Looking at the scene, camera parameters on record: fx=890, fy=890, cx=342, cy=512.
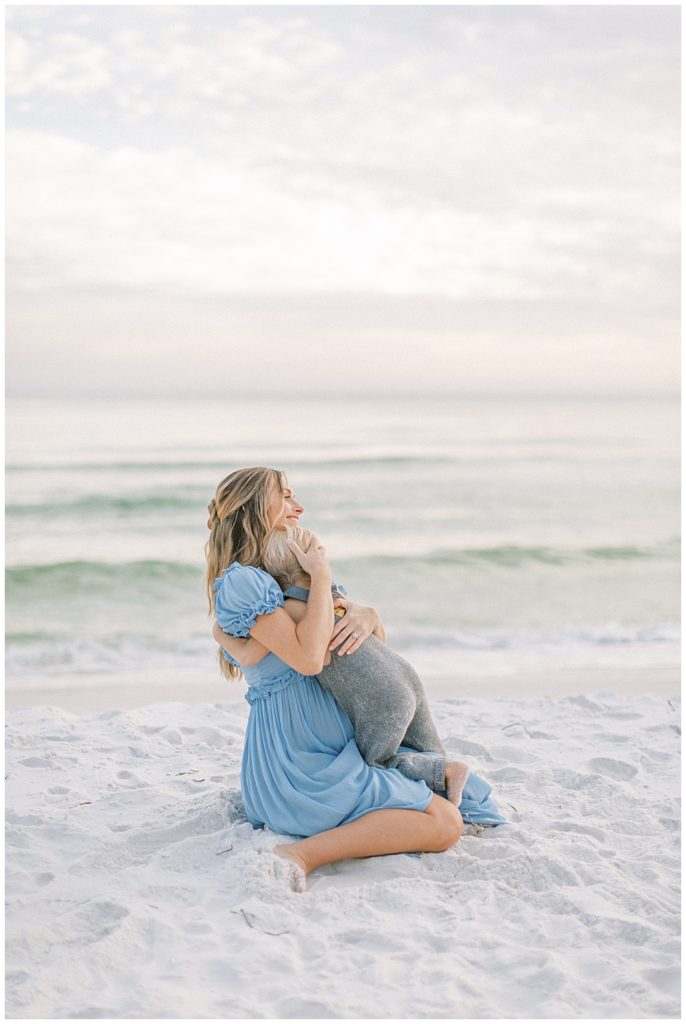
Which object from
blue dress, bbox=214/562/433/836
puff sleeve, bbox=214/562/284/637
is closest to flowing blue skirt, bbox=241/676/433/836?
blue dress, bbox=214/562/433/836

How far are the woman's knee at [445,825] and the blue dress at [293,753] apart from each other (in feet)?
0.15

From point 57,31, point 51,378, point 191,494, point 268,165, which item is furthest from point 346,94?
point 51,378

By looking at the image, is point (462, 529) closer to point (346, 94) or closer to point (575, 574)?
point (575, 574)

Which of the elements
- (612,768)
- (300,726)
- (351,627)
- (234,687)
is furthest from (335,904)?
(234,687)

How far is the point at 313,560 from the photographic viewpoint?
3.12 m

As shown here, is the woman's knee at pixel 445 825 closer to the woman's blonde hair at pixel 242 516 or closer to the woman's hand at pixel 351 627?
the woman's hand at pixel 351 627

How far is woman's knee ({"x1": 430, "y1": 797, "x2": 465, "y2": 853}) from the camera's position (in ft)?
10.1

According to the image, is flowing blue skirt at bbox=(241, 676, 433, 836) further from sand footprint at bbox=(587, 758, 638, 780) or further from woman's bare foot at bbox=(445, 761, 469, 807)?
sand footprint at bbox=(587, 758, 638, 780)

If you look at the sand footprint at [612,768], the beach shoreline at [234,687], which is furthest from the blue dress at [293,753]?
the beach shoreline at [234,687]

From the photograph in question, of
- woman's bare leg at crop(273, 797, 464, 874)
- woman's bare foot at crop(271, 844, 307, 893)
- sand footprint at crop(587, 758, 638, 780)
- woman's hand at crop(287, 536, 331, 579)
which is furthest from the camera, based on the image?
sand footprint at crop(587, 758, 638, 780)

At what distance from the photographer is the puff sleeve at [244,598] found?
9.91 feet

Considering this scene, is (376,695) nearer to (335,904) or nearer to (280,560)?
(280,560)

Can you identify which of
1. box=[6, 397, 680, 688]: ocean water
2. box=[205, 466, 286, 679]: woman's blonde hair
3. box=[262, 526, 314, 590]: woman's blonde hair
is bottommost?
box=[6, 397, 680, 688]: ocean water

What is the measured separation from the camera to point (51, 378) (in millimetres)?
24875
